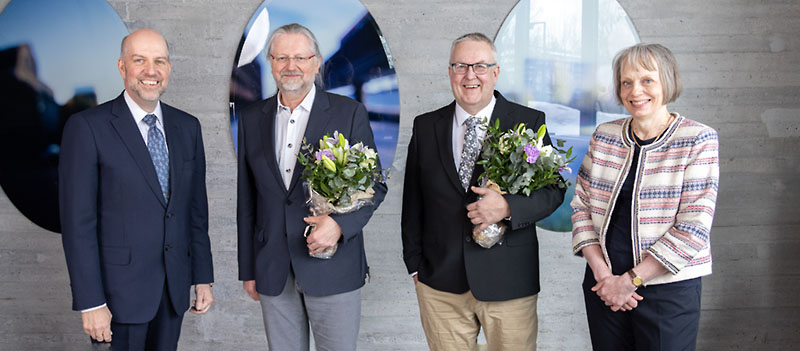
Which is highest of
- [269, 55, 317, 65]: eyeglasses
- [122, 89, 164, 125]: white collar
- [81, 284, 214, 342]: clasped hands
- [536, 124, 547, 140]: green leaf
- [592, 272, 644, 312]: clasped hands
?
[269, 55, 317, 65]: eyeglasses

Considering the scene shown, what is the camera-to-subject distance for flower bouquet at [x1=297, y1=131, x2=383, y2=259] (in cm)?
206

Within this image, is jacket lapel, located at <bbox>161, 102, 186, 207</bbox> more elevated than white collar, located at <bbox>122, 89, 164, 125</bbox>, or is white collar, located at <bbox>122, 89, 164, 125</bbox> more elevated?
white collar, located at <bbox>122, 89, 164, 125</bbox>

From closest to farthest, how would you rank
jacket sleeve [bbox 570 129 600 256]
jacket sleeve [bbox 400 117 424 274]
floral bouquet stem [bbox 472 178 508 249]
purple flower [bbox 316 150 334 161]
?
purple flower [bbox 316 150 334 161]
jacket sleeve [bbox 570 129 600 256]
floral bouquet stem [bbox 472 178 508 249]
jacket sleeve [bbox 400 117 424 274]

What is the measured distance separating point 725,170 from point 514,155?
2.25 m

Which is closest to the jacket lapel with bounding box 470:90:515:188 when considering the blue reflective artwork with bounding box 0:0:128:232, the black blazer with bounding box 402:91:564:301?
the black blazer with bounding box 402:91:564:301

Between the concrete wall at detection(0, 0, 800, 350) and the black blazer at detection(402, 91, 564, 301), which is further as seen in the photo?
the concrete wall at detection(0, 0, 800, 350)

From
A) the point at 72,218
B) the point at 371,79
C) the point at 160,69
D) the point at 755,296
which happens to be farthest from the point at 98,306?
the point at 755,296

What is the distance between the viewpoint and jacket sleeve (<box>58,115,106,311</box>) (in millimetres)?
2098

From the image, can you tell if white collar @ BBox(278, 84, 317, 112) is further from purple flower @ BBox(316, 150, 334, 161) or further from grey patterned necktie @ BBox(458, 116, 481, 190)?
grey patterned necktie @ BBox(458, 116, 481, 190)

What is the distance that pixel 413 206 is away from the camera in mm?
2559

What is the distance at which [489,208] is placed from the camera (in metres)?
2.17

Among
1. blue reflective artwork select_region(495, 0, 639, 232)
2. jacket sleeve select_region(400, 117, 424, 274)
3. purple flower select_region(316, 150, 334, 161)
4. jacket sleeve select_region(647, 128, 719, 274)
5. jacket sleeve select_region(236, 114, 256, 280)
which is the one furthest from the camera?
blue reflective artwork select_region(495, 0, 639, 232)

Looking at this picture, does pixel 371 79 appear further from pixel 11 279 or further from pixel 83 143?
pixel 11 279

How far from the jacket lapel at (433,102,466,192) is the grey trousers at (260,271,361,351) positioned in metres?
0.63
